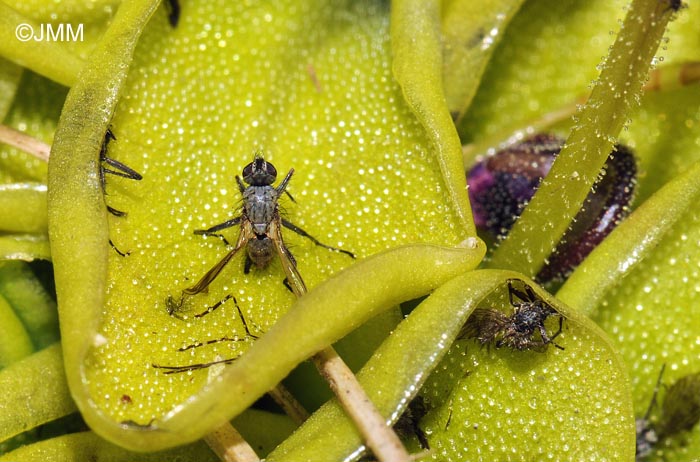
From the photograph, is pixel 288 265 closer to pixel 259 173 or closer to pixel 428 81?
pixel 259 173

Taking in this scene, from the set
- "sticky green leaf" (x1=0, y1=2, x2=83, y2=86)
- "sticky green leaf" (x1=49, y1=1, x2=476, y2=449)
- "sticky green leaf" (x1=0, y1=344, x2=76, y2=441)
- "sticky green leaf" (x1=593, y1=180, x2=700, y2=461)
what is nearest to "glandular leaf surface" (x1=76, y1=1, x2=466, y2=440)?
"sticky green leaf" (x1=49, y1=1, x2=476, y2=449)

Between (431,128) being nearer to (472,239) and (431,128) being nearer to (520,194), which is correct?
(472,239)

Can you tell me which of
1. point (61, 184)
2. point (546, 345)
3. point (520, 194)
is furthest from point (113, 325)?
point (520, 194)

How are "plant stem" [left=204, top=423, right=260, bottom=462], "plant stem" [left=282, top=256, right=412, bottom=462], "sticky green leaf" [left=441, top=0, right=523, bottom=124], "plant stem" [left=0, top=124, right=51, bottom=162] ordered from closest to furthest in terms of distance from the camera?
1. "plant stem" [left=282, top=256, right=412, bottom=462]
2. "plant stem" [left=204, top=423, right=260, bottom=462]
3. "plant stem" [left=0, top=124, right=51, bottom=162]
4. "sticky green leaf" [left=441, top=0, right=523, bottom=124]

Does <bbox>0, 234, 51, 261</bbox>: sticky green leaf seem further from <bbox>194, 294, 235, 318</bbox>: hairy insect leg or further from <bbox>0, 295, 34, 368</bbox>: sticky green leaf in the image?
<bbox>194, 294, 235, 318</bbox>: hairy insect leg

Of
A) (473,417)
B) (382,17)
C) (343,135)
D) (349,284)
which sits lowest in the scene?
(473,417)

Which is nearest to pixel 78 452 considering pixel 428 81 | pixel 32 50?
pixel 32 50

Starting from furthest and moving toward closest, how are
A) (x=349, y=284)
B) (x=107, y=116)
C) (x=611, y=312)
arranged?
(x=611, y=312) < (x=107, y=116) < (x=349, y=284)
